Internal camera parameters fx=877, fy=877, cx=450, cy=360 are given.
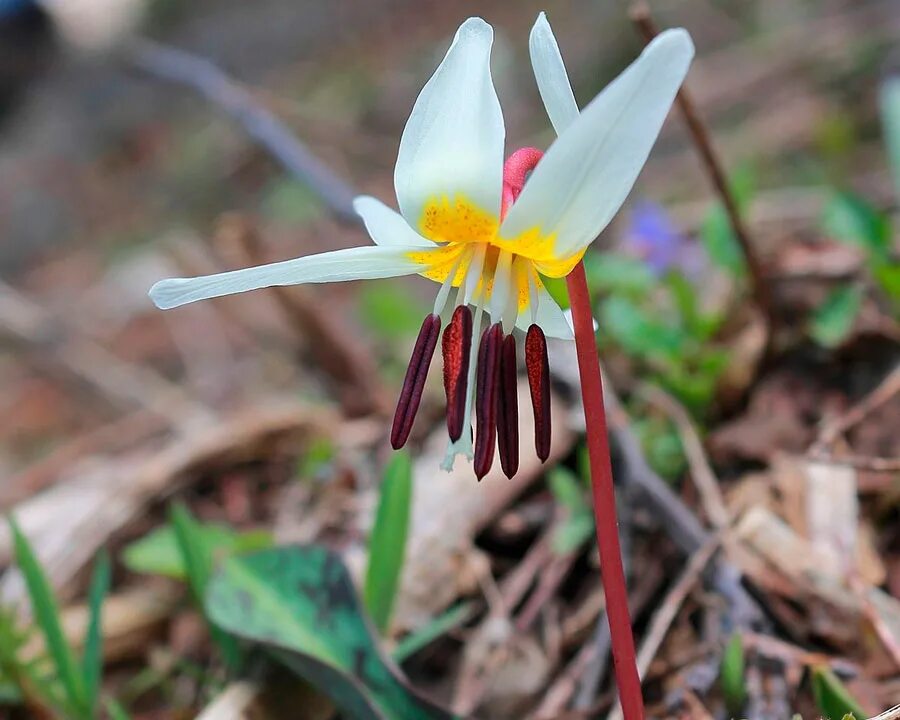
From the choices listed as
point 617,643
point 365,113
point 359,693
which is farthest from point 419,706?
point 365,113

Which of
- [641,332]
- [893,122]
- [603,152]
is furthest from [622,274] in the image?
[603,152]

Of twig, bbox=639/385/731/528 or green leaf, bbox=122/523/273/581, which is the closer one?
twig, bbox=639/385/731/528

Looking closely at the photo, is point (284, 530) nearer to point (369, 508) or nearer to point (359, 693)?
point (369, 508)

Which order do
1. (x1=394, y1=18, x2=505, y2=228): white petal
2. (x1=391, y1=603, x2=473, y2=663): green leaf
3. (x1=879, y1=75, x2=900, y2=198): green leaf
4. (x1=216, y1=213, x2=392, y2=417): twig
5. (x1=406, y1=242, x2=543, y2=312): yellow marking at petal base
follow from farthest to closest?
(x1=216, y1=213, x2=392, y2=417): twig < (x1=879, y1=75, x2=900, y2=198): green leaf < (x1=391, y1=603, x2=473, y2=663): green leaf < (x1=406, y1=242, x2=543, y2=312): yellow marking at petal base < (x1=394, y1=18, x2=505, y2=228): white petal

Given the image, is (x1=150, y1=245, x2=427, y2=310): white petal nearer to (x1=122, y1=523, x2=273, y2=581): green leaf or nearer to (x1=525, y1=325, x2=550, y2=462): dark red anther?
(x1=525, y1=325, x2=550, y2=462): dark red anther

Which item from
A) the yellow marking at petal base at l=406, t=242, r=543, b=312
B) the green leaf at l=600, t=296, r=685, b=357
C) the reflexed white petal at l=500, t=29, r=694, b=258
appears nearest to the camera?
the reflexed white petal at l=500, t=29, r=694, b=258

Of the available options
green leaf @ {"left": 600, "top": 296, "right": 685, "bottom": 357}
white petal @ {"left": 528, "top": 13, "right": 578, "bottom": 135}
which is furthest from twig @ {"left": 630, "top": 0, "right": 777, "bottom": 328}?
white petal @ {"left": 528, "top": 13, "right": 578, "bottom": 135}

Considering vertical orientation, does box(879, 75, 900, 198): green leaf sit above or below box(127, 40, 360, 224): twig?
below
